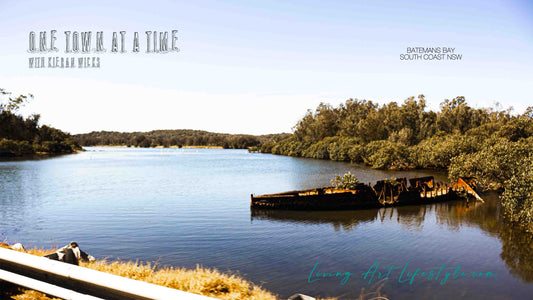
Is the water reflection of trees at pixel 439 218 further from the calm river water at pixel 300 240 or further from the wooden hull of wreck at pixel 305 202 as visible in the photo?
the wooden hull of wreck at pixel 305 202

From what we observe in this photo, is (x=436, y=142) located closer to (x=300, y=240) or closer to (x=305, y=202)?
(x=305, y=202)

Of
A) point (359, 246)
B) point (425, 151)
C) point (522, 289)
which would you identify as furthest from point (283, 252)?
point (425, 151)

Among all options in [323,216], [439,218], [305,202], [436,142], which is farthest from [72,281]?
[436,142]

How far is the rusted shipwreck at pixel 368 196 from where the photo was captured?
3216 cm

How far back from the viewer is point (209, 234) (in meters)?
24.4

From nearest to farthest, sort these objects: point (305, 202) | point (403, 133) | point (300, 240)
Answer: point (300, 240) < point (305, 202) < point (403, 133)

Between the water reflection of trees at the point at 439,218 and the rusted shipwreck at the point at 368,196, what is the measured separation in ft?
2.48

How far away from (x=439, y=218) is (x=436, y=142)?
59321 mm

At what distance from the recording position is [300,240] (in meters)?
23.0

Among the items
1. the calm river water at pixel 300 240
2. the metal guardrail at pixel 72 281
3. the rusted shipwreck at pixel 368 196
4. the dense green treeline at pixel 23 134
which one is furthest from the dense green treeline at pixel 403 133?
the dense green treeline at pixel 23 134

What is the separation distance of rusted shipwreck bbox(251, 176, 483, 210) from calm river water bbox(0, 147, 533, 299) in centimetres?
106

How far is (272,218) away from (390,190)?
1469 centimetres

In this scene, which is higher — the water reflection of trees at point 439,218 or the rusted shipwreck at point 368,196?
the rusted shipwreck at point 368,196

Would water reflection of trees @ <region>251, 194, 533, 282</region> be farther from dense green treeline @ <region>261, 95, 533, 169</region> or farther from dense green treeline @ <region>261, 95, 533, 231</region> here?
dense green treeline @ <region>261, 95, 533, 169</region>
